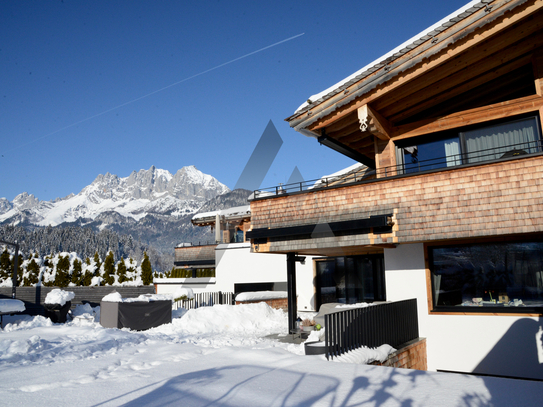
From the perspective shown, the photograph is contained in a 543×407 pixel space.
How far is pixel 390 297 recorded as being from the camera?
10852mm

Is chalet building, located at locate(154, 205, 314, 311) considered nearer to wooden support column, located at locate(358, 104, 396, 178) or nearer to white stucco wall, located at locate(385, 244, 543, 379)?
white stucco wall, located at locate(385, 244, 543, 379)

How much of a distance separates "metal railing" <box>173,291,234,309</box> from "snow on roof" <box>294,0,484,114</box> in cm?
1136

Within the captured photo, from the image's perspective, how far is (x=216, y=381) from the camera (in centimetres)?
549

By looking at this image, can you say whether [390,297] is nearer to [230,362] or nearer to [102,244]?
[230,362]

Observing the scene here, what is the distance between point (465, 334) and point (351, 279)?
6686mm

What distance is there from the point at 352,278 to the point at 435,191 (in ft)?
25.0

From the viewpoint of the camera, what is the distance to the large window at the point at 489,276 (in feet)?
29.8

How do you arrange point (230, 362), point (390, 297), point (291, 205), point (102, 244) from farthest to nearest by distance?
1. point (102, 244)
2. point (291, 205)
3. point (390, 297)
4. point (230, 362)

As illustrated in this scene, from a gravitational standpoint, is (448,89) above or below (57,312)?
above

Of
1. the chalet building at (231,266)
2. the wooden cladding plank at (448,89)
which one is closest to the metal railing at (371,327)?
the wooden cladding plank at (448,89)

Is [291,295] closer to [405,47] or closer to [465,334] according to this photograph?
[465,334]

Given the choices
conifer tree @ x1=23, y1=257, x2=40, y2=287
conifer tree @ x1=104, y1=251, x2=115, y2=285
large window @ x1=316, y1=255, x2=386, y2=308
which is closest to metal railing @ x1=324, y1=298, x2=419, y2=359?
large window @ x1=316, y1=255, x2=386, y2=308

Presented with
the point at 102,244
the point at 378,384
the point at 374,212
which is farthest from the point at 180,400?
the point at 102,244

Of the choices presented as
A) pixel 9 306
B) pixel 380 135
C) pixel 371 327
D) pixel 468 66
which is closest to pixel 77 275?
pixel 9 306
